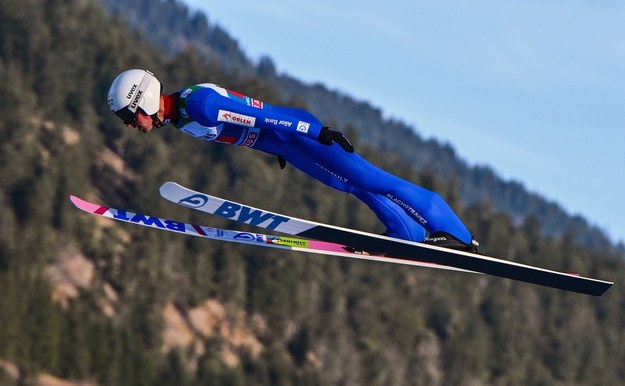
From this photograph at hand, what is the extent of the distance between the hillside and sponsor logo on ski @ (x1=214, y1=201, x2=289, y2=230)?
2753 cm

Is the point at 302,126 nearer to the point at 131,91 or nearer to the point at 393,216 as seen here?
the point at 393,216

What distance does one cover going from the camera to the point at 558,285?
958 centimetres

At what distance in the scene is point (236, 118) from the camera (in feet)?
29.0

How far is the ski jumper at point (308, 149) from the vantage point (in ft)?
29.0

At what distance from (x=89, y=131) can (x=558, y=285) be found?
45.6 metres

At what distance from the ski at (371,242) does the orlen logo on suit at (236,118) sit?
2.33ft

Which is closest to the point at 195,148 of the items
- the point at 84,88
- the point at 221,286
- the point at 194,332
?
the point at 84,88

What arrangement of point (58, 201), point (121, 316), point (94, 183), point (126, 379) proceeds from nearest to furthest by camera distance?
point (126, 379)
point (121, 316)
point (58, 201)
point (94, 183)

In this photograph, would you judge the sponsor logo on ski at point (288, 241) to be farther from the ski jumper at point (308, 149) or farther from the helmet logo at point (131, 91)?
the helmet logo at point (131, 91)

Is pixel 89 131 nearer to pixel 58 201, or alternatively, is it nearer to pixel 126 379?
pixel 58 201

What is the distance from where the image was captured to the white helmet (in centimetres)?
880

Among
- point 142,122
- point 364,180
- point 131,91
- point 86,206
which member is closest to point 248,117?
point 142,122

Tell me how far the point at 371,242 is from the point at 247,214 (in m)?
1.15

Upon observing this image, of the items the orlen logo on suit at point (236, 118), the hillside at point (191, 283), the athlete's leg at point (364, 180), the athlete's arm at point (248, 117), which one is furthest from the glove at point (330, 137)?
the hillside at point (191, 283)
